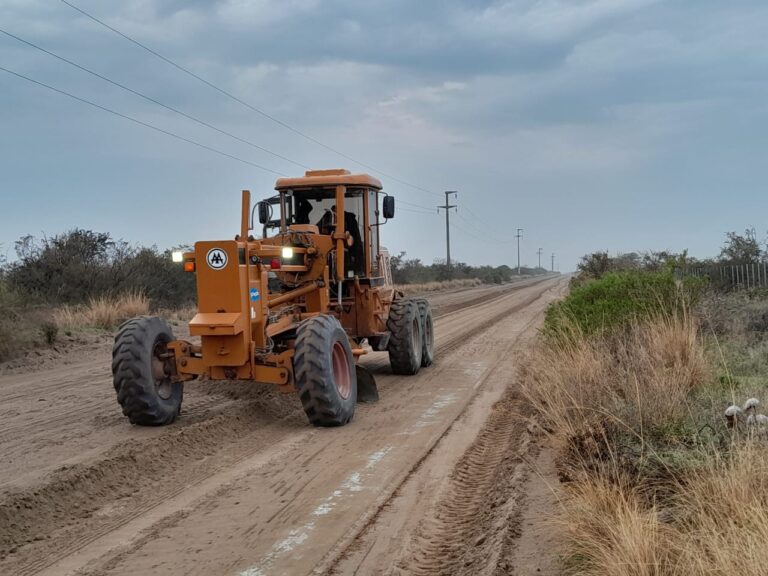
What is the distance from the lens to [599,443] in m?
5.35

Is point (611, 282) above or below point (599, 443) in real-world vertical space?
above

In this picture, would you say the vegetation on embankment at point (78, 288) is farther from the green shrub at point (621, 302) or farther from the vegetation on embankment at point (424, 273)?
the vegetation on embankment at point (424, 273)

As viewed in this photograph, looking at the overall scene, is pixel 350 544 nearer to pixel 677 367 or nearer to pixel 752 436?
pixel 752 436

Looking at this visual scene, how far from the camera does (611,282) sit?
11.6 meters

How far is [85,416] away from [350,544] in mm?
4978

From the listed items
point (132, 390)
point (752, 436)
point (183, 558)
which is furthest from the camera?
point (132, 390)

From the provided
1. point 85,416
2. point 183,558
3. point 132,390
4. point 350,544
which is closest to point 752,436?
point 350,544

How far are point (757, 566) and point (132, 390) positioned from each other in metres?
6.13

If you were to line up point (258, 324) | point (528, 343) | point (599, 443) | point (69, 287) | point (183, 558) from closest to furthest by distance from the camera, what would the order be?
point (183, 558) < point (599, 443) < point (258, 324) < point (528, 343) < point (69, 287)

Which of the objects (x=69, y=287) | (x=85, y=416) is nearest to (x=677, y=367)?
(x=85, y=416)

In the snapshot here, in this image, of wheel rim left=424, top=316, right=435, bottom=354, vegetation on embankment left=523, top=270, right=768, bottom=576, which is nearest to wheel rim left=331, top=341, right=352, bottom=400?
vegetation on embankment left=523, top=270, right=768, bottom=576

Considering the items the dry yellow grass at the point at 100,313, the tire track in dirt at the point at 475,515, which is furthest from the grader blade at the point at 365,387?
the dry yellow grass at the point at 100,313

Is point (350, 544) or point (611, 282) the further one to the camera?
point (611, 282)

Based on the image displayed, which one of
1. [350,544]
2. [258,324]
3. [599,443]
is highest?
[258,324]
